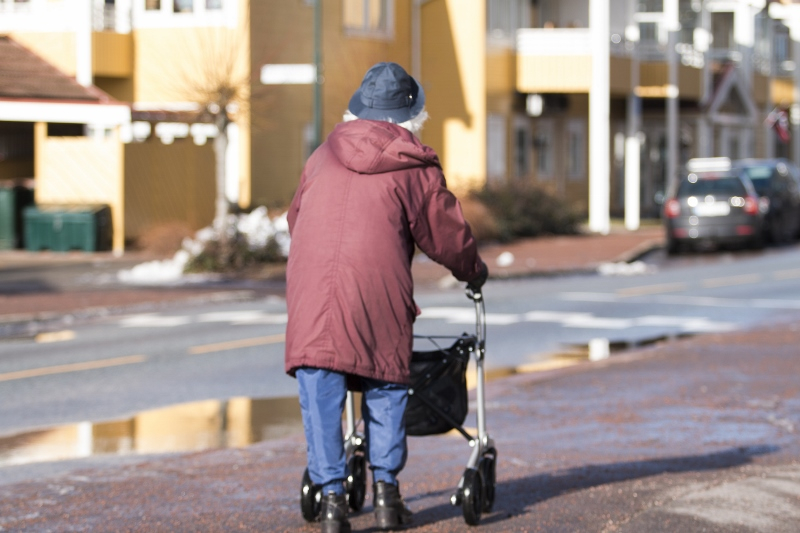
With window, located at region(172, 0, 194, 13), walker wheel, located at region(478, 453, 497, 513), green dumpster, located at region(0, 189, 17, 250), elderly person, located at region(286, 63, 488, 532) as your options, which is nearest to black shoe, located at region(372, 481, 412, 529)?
elderly person, located at region(286, 63, 488, 532)

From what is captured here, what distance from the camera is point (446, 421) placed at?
587cm

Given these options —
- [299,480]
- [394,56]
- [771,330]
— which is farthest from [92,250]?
[299,480]

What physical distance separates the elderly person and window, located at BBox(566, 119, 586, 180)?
3341 centimetres

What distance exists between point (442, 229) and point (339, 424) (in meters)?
0.86

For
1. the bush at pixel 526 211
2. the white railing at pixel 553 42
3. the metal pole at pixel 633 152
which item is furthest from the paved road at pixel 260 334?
the white railing at pixel 553 42

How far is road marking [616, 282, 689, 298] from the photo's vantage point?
61.1 feet

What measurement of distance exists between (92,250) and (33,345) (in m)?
11.2

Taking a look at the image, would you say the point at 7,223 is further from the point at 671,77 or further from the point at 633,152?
the point at 671,77

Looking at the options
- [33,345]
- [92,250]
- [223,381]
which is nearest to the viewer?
[223,381]

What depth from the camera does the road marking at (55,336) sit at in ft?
46.6

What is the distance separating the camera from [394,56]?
31484 mm

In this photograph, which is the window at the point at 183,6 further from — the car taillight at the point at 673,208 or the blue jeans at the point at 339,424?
the blue jeans at the point at 339,424

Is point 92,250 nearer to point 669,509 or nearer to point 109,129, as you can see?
point 109,129

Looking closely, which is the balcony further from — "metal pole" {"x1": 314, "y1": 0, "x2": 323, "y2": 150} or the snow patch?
the snow patch
